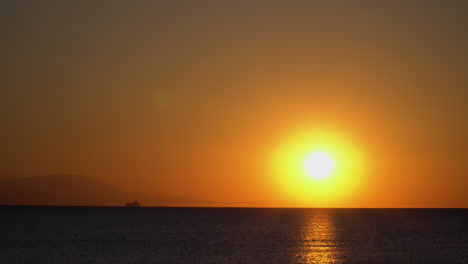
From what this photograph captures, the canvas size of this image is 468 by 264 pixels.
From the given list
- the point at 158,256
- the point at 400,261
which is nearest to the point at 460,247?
the point at 400,261

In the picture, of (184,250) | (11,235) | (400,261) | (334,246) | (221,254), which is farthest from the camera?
(11,235)

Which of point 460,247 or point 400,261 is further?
point 460,247

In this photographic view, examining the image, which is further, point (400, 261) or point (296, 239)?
point (296, 239)

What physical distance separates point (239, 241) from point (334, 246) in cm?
1538

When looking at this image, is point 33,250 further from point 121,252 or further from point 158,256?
point 158,256

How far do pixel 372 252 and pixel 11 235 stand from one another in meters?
62.7

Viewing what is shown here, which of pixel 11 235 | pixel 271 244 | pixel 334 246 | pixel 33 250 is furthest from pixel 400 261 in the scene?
pixel 11 235

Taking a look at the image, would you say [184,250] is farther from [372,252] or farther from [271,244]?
[372,252]

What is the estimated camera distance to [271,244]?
9400 cm

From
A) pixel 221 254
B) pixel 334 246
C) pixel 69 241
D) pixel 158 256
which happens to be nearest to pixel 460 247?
pixel 334 246

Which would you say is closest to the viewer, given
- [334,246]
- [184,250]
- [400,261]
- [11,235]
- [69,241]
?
Answer: [400,261]

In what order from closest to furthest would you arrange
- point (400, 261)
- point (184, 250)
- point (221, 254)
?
1. point (400, 261)
2. point (221, 254)
3. point (184, 250)

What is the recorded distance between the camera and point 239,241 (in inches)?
3910

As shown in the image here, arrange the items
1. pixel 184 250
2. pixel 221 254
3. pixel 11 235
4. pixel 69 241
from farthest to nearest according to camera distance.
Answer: pixel 11 235
pixel 69 241
pixel 184 250
pixel 221 254
